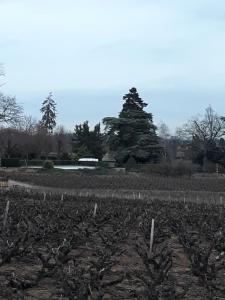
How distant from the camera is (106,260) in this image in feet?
29.8

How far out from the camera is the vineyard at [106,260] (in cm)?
753

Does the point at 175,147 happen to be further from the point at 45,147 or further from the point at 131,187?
the point at 131,187

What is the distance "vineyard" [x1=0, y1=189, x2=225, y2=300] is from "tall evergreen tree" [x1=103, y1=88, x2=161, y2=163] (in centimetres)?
6112

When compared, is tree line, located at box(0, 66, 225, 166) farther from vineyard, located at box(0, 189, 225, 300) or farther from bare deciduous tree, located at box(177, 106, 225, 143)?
vineyard, located at box(0, 189, 225, 300)

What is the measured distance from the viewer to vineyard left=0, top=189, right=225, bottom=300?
7.53m

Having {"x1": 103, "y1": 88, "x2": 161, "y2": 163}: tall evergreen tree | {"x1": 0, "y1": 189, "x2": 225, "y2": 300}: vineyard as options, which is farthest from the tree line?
{"x1": 0, "y1": 189, "x2": 225, "y2": 300}: vineyard

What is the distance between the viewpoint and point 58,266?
8.53 metres

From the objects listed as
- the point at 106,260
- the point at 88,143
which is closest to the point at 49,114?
the point at 88,143

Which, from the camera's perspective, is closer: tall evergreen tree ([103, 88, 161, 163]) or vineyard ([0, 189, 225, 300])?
vineyard ([0, 189, 225, 300])

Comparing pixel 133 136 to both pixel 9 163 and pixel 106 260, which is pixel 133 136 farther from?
pixel 106 260

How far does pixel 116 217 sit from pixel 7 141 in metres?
68.7

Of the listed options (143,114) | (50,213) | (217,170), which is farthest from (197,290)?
(143,114)

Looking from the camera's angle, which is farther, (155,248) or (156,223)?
(156,223)

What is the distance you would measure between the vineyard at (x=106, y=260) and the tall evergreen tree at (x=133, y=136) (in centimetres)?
6112
